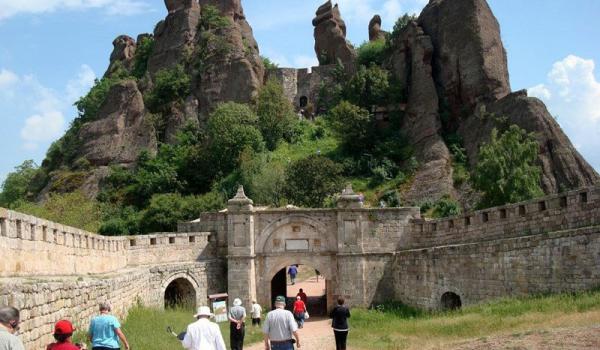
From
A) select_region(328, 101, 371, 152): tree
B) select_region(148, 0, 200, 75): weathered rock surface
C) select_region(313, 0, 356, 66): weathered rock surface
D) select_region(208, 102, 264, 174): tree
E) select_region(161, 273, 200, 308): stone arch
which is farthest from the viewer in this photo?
select_region(313, 0, 356, 66): weathered rock surface

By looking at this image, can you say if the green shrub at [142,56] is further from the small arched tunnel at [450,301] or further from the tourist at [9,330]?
the tourist at [9,330]

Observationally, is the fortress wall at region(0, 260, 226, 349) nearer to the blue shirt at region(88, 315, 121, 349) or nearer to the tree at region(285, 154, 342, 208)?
the blue shirt at region(88, 315, 121, 349)

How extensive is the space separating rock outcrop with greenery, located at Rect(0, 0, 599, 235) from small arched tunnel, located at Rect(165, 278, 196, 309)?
1165 cm

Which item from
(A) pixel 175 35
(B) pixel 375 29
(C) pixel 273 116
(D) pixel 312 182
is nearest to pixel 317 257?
(D) pixel 312 182

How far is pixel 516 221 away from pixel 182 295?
13.0 m

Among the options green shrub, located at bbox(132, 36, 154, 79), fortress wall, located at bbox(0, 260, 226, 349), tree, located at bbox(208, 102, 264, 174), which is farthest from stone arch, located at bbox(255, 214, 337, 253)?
green shrub, located at bbox(132, 36, 154, 79)

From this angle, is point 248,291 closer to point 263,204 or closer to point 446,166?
point 263,204

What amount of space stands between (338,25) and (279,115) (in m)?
13.2

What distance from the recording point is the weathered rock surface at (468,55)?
44375 millimetres

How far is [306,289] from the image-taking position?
35.6 metres

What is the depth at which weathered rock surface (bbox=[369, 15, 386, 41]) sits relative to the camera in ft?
202

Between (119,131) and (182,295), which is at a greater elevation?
(119,131)

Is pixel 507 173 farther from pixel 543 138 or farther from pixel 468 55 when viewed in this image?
pixel 468 55

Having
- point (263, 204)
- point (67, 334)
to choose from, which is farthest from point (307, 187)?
point (67, 334)
